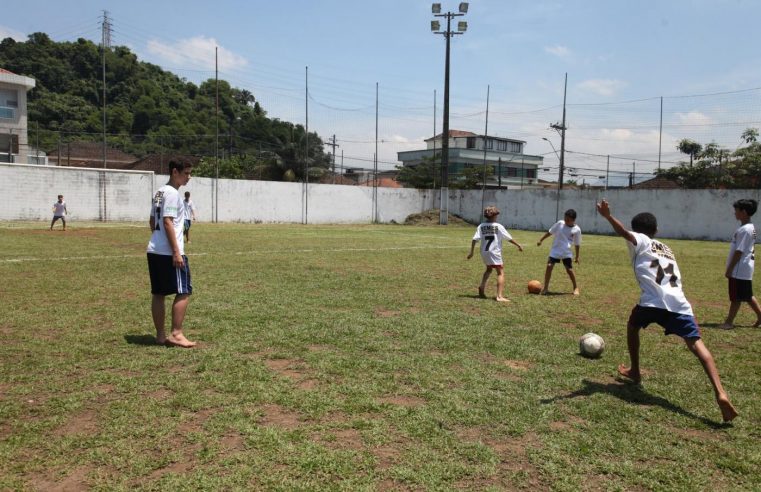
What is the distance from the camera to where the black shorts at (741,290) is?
25.9ft

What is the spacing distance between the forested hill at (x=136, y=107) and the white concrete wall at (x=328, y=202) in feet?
21.7

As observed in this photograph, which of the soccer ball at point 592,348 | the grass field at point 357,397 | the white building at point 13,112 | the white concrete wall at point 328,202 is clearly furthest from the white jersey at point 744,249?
the white building at point 13,112

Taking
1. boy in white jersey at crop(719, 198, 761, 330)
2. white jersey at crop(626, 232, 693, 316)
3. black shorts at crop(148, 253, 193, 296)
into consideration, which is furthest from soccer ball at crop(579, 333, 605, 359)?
black shorts at crop(148, 253, 193, 296)

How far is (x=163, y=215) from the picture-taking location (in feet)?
19.3

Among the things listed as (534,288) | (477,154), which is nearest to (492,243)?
(534,288)

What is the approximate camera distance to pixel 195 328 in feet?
22.4

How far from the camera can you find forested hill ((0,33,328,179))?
45.8m

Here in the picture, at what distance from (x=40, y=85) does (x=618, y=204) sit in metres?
54.1

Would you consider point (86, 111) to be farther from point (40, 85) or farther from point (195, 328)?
point (195, 328)

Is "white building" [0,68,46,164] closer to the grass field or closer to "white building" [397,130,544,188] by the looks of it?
the grass field

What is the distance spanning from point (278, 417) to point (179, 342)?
228 centimetres

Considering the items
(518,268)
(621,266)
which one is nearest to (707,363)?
(518,268)

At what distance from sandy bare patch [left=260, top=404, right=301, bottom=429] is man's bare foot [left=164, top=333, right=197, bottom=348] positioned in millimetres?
1964

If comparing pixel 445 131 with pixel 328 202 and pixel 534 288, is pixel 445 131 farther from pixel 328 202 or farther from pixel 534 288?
pixel 534 288
